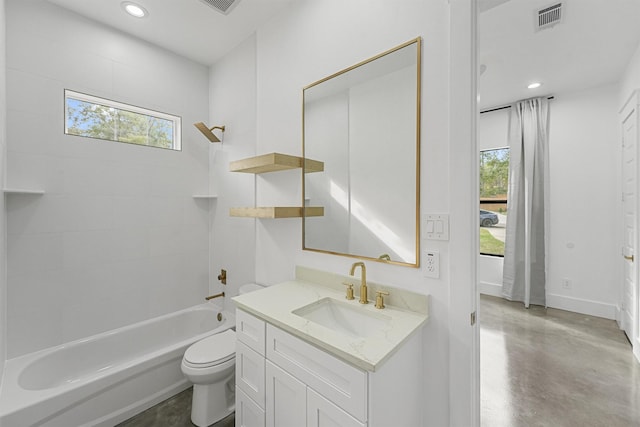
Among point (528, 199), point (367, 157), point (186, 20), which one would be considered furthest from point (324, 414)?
point (528, 199)

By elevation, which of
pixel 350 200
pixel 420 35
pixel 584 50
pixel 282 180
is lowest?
pixel 350 200

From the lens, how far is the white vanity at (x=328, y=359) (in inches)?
38.6

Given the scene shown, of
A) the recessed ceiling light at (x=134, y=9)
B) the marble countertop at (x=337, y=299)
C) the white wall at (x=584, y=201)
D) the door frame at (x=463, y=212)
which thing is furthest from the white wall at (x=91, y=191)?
the white wall at (x=584, y=201)

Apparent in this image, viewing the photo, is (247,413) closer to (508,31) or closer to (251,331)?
(251,331)

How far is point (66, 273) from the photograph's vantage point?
2033 millimetres

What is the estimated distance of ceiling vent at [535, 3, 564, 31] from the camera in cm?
192

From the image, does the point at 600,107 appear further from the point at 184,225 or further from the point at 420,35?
the point at 184,225

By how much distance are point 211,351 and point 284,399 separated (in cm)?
84

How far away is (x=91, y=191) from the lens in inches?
84.3

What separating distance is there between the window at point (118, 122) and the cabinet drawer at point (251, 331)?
190cm

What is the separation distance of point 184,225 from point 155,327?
0.96 metres

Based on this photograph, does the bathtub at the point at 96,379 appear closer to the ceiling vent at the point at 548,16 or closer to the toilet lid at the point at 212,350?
the toilet lid at the point at 212,350

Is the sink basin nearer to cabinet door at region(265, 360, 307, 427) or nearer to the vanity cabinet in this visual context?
the vanity cabinet

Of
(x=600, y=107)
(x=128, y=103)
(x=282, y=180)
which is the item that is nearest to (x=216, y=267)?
(x=282, y=180)
